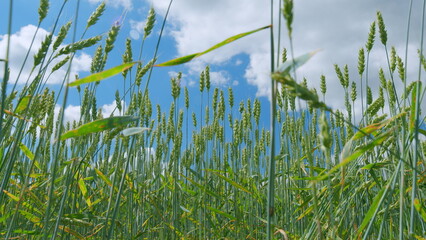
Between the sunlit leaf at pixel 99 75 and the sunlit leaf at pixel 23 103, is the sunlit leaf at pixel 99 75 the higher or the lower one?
the lower one

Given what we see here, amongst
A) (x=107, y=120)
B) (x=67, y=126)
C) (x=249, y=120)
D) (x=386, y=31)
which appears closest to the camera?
(x=107, y=120)

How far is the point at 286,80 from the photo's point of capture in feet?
1.38

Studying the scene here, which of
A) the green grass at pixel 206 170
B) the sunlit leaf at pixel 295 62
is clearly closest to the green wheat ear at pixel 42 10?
the green grass at pixel 206 170

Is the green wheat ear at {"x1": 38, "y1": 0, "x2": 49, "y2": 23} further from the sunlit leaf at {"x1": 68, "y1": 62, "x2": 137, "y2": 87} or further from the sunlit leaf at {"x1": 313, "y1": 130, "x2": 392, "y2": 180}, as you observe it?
the sunlit leaf at {"x1": 313, "y1": 130, "x2": 392, "y2": 180}

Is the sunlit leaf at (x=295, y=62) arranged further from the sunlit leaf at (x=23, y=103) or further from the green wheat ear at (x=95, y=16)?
the sunlit leaf at (x=23, y=103)

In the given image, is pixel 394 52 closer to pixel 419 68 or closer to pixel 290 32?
pixel 419 68

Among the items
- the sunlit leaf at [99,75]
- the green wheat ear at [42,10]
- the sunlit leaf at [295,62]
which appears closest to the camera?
the sunlit leaf at [295,62]

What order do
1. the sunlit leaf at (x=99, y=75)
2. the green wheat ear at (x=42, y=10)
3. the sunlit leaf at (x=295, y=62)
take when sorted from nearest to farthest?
the sunlit leaf at (x=295, y=62), the sunlit leaf at (x=99, y=75), the green wheat ear at (x=42, y=10)

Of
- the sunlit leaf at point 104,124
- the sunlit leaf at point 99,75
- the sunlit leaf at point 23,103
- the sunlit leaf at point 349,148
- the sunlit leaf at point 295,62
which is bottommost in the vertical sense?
the sunlit leaf at point 349,148

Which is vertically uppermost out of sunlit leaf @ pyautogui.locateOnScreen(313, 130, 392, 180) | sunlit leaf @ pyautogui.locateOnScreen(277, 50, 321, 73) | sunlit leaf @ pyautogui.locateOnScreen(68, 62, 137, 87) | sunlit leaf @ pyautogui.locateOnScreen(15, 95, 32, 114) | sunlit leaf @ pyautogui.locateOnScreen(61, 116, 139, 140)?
sunlit leaf @ pyautogui.locateOnScreen(15, 95, 32, 114)

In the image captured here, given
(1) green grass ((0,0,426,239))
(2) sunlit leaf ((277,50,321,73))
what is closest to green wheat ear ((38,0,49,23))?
(1) green grass ((0,0,426,239))

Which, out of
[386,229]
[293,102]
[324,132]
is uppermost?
[293,102]

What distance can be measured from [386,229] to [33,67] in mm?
1442

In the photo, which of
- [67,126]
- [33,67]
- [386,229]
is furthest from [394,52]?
[67,126]
